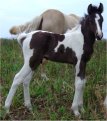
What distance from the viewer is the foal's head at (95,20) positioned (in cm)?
667

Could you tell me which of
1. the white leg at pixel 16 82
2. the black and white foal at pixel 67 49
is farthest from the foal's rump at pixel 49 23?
the white leg at pixel 16 82

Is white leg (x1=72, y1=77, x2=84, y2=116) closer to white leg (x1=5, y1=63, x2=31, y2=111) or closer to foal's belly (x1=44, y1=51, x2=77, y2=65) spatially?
foal's belly (x1=44, y1=51, x2=77, y2=65)

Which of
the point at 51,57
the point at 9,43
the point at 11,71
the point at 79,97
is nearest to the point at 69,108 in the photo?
the point at 79,97

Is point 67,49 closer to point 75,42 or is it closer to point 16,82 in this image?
point 75,42

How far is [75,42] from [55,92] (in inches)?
52.8

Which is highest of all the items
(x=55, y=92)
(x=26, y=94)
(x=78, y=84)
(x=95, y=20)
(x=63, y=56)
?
(x=95, y=20)

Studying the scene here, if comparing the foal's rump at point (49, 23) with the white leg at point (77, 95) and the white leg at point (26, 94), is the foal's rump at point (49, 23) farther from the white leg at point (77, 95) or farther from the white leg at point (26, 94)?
the white leg at point (77, 95)

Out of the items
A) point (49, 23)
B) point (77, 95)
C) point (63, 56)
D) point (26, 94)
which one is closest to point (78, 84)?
point (77, 95)

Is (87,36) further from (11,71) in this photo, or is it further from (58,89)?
(11,71)

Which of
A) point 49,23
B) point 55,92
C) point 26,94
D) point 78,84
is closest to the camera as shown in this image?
point 78,84

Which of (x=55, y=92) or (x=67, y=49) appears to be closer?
(x=67, y=49)

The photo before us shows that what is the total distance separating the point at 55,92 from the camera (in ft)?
25.7

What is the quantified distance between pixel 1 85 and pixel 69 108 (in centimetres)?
173

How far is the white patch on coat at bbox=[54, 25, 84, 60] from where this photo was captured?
6.75 metres
